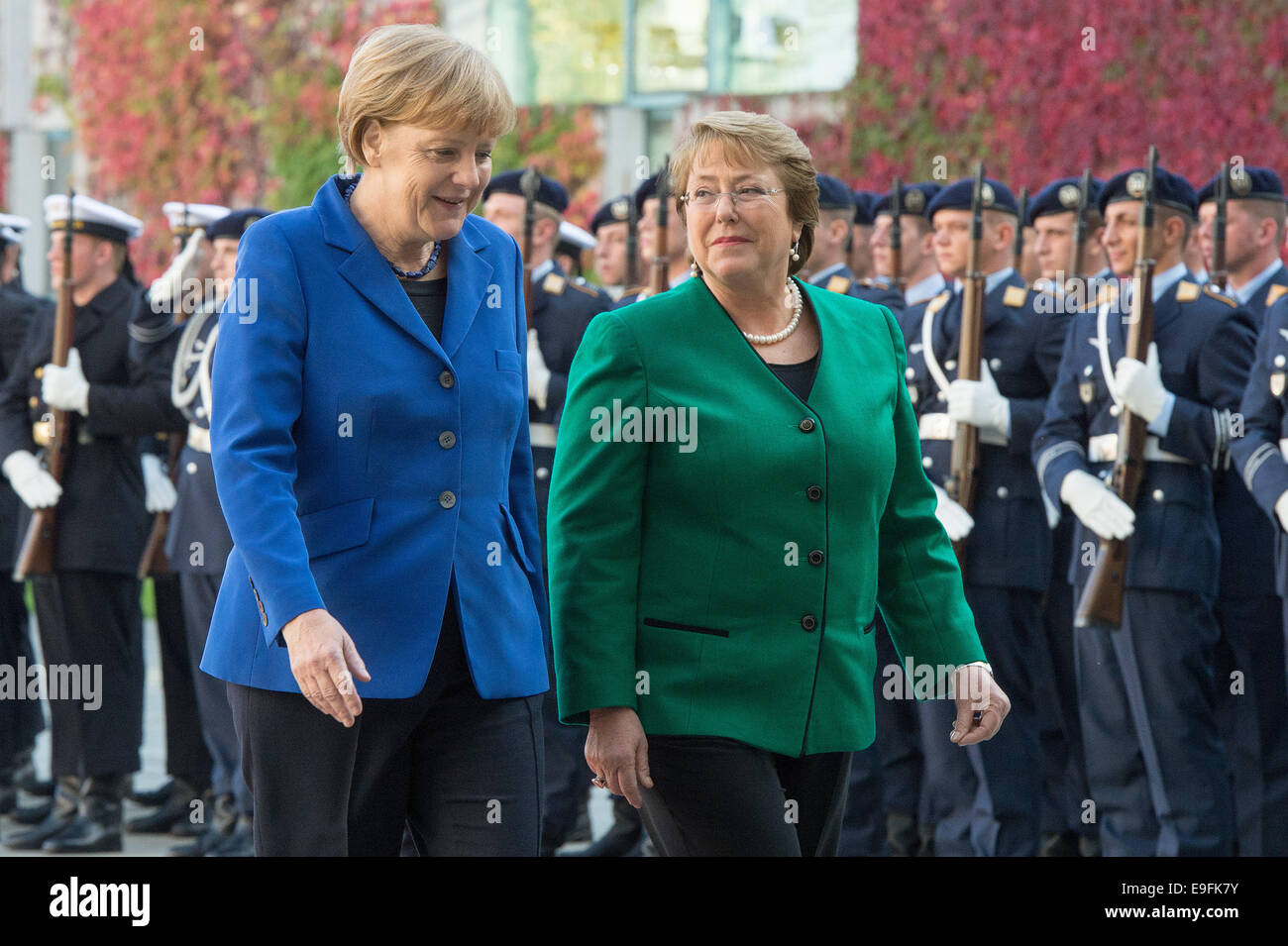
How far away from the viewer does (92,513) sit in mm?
7055

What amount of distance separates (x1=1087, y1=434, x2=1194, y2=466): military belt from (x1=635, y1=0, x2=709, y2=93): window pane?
29.4ft

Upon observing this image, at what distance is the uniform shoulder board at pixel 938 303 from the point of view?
21.9ft

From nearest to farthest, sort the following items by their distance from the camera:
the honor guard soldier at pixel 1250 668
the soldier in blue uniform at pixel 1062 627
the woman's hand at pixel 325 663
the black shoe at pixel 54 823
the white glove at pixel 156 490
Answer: the woman's hand at pixel 325 663 < the honor guard soldier at pixel 1250 668 < the soldier in blue uniform at pixel 1062 627 < the black shoe at pixel 54 823 < the white glove at pixel 156 490

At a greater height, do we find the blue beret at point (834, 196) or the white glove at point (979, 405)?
the blue beret at point (834, 196)

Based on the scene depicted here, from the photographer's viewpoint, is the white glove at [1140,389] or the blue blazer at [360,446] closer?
the blue blazer at [360,446]

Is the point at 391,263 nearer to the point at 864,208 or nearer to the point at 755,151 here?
the point at 755,151

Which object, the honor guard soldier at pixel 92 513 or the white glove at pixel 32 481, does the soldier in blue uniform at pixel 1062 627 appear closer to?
the honor guard soldier at pixel 92 513

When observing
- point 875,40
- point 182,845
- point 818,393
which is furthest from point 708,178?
point 875,40

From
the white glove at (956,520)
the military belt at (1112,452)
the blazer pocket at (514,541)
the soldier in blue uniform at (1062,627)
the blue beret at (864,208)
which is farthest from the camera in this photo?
the blue beret at (864,208)

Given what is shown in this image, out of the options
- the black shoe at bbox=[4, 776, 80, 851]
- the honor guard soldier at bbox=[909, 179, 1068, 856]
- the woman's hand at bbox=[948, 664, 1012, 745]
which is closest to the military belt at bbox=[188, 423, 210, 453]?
the black shoe at bbox=[4, 776, 80, 851]

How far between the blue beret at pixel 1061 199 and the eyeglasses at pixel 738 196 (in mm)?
4058

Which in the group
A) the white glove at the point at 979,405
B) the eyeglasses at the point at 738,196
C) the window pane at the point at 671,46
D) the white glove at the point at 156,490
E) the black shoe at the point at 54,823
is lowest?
the black shoe at the point at 54,823

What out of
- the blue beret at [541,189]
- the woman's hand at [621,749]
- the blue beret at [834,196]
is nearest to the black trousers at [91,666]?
the blue beret at [541,189]

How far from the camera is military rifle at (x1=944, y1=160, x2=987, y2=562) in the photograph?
6367mm
